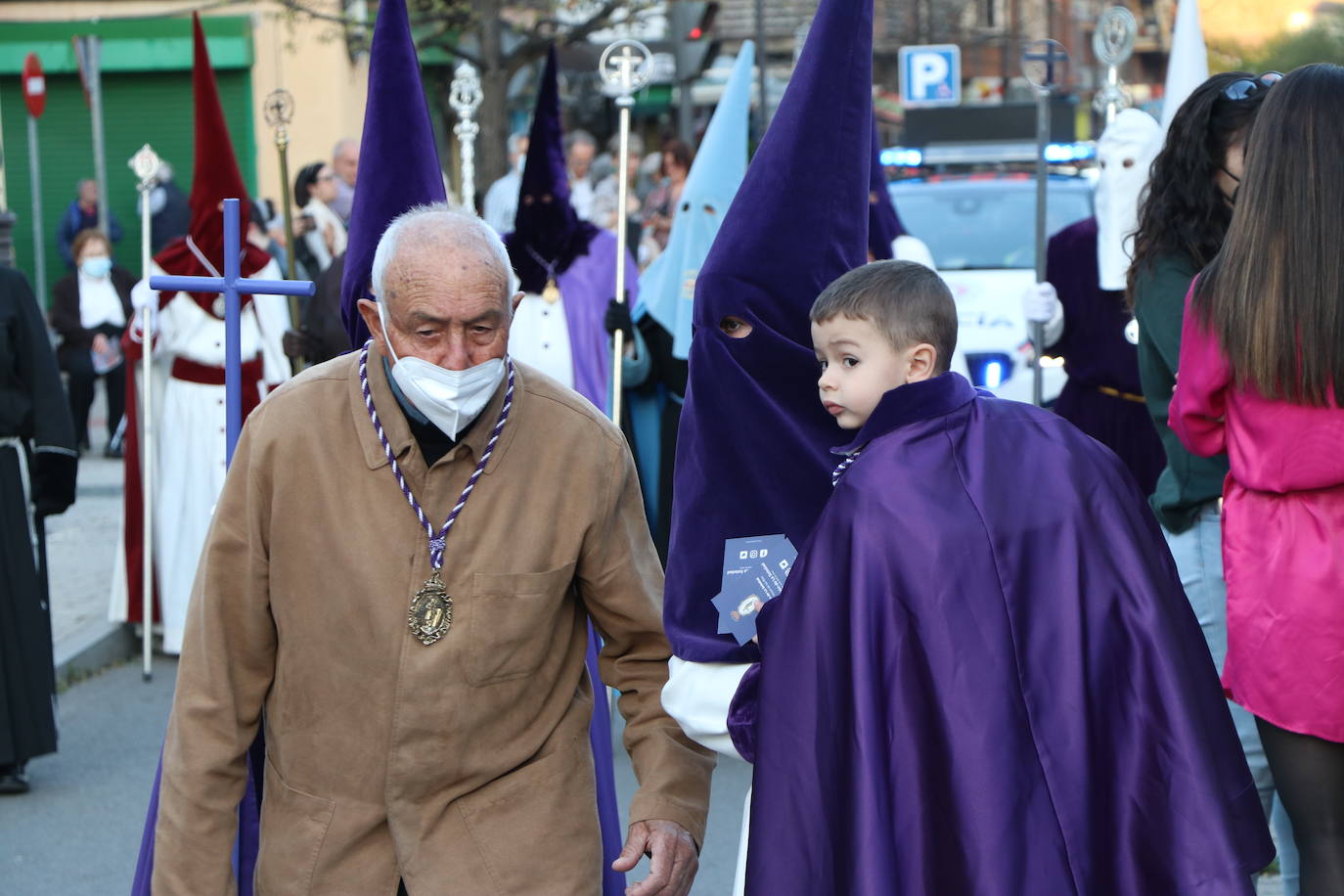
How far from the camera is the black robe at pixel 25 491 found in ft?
20.6

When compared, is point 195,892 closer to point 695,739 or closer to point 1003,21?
point 695,739

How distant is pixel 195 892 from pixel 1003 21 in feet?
171

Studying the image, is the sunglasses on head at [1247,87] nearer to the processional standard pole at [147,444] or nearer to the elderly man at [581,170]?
the processional standard pole at [147,444]

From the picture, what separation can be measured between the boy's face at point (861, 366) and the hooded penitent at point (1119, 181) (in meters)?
3.33

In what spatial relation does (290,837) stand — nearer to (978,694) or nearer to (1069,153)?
(978,694)

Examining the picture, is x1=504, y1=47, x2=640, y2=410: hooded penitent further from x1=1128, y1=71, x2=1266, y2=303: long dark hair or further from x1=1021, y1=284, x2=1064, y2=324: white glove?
x1=1128, y1=71, x2=1266, y2=303: long dark hair

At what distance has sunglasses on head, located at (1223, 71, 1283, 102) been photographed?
4.18 meters

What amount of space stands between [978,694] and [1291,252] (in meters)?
1.17

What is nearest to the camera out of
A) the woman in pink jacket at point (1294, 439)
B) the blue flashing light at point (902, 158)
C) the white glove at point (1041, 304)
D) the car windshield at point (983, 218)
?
the woman in pink jacket at point (1294, 439)

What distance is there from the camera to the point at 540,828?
10.1 ft

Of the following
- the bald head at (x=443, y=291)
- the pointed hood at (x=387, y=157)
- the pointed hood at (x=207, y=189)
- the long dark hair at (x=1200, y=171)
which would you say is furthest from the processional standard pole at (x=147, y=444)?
the bald head at (x=443, y=291)

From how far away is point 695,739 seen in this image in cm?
308

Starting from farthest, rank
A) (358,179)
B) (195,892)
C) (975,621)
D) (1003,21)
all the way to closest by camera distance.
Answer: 1. (1003,21)
2. (358,179)
3. (195,892)
4. (975,621)

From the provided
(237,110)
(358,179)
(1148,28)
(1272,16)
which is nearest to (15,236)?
(237,110)
